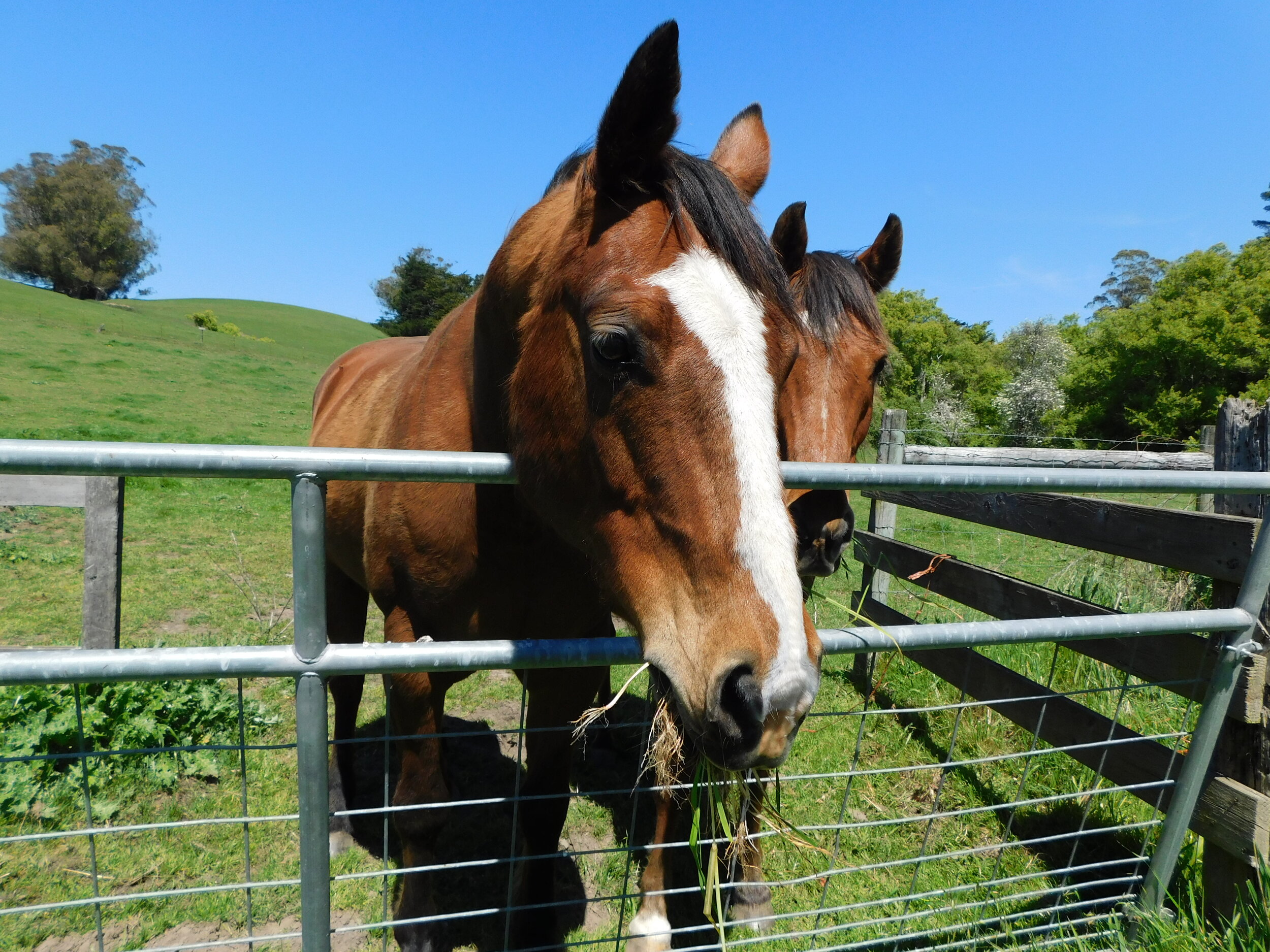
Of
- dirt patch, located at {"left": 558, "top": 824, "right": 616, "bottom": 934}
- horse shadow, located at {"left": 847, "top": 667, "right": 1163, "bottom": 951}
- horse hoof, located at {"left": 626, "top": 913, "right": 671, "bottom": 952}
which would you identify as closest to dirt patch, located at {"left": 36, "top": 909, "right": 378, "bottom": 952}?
dirt patch, located at {"left": 558, "top": 824, "right": 616, "bottom": 934}

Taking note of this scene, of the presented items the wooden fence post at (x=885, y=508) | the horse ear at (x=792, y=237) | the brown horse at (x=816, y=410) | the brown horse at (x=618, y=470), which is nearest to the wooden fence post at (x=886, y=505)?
the wooden fence post at (x=885, y=508)

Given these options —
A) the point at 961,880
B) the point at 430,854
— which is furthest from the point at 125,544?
the point at 961,880

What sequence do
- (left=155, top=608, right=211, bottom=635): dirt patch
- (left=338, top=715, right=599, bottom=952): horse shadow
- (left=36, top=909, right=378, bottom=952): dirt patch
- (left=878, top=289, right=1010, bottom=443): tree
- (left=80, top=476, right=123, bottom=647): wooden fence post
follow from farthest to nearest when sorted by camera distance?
(left=878, top=289, right=1010, bottom=443): tree
(left=155, top=608, right=211, bottom=635): dirt patch
(left=80, top=476, right=123, bottom=647): wooden fence post
(left=338, top=715, right=599, bottom=952): horse shadow
(left=36, top=909, right=378, bottom=952): dirt patch

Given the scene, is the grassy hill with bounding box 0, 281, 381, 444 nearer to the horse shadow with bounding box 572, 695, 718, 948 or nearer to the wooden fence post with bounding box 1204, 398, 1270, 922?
the horse shadow with bounding box 572, 695, 718, 948

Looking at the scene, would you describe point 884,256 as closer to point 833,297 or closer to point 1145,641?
point 833,297

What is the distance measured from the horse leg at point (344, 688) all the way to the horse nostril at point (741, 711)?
9.33 feet

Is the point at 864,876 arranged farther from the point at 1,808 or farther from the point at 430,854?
the point at 1,808

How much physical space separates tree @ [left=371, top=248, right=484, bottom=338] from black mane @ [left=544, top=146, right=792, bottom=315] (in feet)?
147

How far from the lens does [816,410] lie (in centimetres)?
300

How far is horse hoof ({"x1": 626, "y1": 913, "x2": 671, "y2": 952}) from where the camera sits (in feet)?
8.79

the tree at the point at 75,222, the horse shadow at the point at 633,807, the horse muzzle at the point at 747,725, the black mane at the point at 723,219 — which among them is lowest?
the horse shadow at the point at 633,807

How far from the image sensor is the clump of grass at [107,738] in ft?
10.4

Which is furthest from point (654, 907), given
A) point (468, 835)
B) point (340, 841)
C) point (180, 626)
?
point (180, 626)

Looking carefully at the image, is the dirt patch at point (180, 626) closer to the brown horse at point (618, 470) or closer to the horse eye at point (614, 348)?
the brown horse at point (618, 470)
